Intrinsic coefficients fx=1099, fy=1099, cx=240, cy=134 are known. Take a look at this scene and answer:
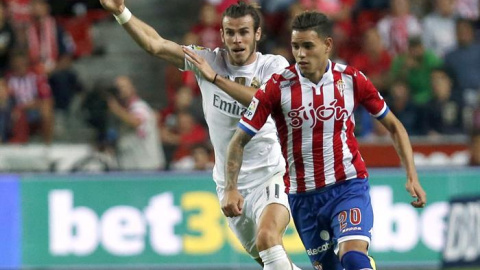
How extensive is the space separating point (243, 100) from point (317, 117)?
58 centimetres

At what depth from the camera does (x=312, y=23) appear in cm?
711

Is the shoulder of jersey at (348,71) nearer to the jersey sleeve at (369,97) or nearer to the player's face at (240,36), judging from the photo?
the jersey sleeve at (369,97)

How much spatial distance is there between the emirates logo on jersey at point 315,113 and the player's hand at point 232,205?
2.16 feet

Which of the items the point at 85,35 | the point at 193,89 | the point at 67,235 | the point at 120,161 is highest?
the point at 85,35

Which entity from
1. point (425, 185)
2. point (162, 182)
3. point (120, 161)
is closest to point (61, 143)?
point (120, 161)

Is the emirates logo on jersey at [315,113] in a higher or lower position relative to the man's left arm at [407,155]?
higher

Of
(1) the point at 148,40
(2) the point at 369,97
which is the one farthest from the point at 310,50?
(1) the point at 148,40

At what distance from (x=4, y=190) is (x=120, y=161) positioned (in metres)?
1.45

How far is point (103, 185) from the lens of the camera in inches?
498

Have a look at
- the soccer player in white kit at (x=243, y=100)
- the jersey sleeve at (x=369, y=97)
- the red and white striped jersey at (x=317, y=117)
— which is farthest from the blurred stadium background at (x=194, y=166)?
the jersey sleeve at (x=369, y=97)

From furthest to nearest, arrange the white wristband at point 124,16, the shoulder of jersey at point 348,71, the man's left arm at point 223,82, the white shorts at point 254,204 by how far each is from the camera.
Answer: the white shorts at point 254,204, the white wristband at point 124,16, the man's left arm at point 223,82, the shoulder of jersey at point 348,71

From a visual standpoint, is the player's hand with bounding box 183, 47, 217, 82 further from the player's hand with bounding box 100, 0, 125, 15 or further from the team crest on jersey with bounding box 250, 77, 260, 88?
the player's hand with bounding box 100, 0, 125, 15

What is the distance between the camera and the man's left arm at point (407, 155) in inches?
279

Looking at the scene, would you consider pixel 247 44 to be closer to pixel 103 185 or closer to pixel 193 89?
pixel 103 185
